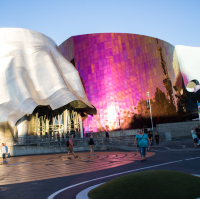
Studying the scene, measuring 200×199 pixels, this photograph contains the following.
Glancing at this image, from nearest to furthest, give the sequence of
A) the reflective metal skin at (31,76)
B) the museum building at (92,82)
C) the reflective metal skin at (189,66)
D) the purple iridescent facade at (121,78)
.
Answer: the reflective metal skin at (31,76) < the museum building at (92,82) < the purple iridescent facade at (121,78) < the reflective metal skin at (189,66)

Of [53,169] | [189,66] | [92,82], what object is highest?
[189,66]

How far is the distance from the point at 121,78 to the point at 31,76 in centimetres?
1768

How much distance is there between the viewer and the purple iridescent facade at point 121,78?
1631 inches

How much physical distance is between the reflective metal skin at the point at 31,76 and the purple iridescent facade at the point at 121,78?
9.60 meters

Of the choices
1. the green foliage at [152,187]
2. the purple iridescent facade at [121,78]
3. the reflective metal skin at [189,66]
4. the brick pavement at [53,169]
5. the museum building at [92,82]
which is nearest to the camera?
the green foliage at [152,187]

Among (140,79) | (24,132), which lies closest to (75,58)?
(140,79)

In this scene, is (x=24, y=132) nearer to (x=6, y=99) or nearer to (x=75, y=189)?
(x=6, y=99)

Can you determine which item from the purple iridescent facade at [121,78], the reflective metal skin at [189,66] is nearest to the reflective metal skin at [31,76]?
the purple iridescent facade at [121,78]

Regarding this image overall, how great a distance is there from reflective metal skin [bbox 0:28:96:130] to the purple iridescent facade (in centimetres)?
960

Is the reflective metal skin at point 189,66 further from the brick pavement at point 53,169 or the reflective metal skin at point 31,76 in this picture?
the brick pavement at point 53,169

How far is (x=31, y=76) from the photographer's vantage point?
29953mm

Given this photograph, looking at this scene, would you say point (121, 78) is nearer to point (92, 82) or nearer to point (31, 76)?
point (92, 82)

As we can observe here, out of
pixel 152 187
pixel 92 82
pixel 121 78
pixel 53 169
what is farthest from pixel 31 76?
pixel 152 187

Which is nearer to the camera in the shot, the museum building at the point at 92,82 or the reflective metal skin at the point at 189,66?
the museum building at the point at 92,82
